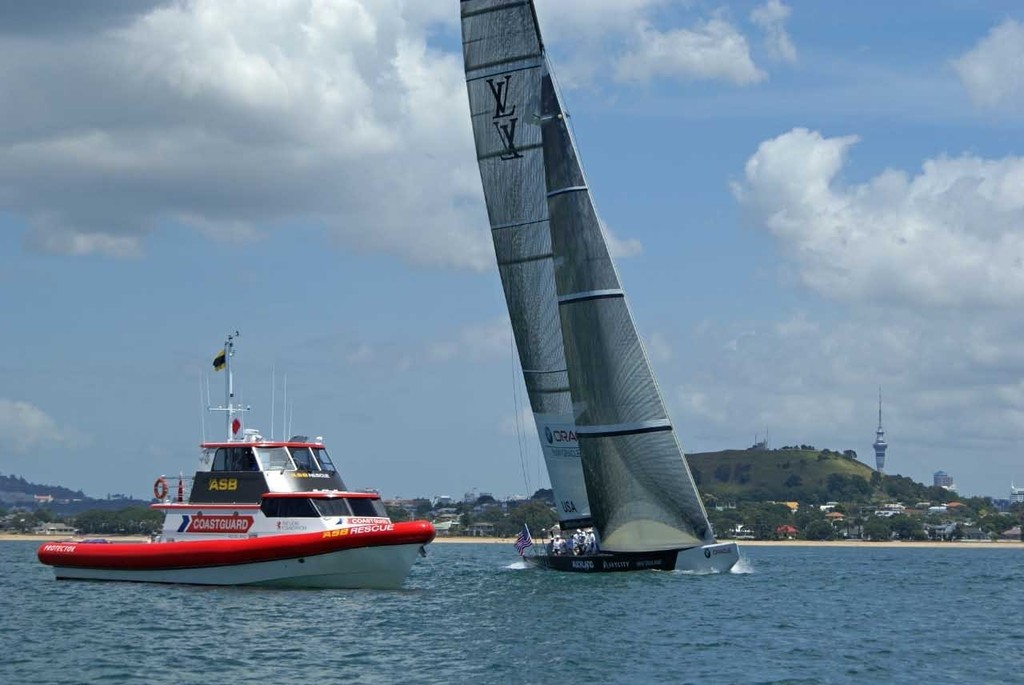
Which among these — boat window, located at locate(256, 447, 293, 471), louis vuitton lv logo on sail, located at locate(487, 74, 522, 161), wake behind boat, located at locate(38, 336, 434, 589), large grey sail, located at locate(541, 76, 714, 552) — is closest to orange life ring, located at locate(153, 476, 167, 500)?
wake behind boat, located at locate(38, 336, 434, 589)

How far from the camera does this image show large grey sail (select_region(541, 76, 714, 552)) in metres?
57.0

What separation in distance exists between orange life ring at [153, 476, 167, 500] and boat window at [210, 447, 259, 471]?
2.52 m

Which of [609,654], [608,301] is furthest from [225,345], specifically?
[609,654]

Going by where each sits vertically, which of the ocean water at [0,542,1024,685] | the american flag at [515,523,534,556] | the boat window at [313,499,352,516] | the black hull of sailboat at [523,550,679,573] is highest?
the boat window at [313,499,352,516]

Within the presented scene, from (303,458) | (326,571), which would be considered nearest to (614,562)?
(303,458)

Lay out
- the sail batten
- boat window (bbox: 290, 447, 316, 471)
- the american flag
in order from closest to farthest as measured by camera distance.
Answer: boat window (bbox: 290, 447, 316, 471), the sail batten, the american flag

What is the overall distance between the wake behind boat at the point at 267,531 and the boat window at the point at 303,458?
3cm

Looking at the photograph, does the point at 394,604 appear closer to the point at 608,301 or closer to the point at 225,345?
the point at 225,345

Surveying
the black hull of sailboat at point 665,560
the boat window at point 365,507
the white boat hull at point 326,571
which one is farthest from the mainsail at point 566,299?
the white boat hull at point 326,571

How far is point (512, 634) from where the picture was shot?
40.9 meters

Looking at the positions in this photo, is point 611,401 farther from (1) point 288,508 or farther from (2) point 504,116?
(1) point 288,508

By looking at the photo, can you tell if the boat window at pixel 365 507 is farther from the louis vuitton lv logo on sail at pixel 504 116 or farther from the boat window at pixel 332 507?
the louis vuitton lv logo on sail at pixel 504 116

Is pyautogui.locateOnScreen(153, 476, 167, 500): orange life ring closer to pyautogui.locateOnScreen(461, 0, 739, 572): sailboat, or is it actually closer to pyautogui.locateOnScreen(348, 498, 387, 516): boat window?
pyautogui.locateOnScreen(348, 498, 387, 516): boat window

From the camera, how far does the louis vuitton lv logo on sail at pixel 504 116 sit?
203 ft
